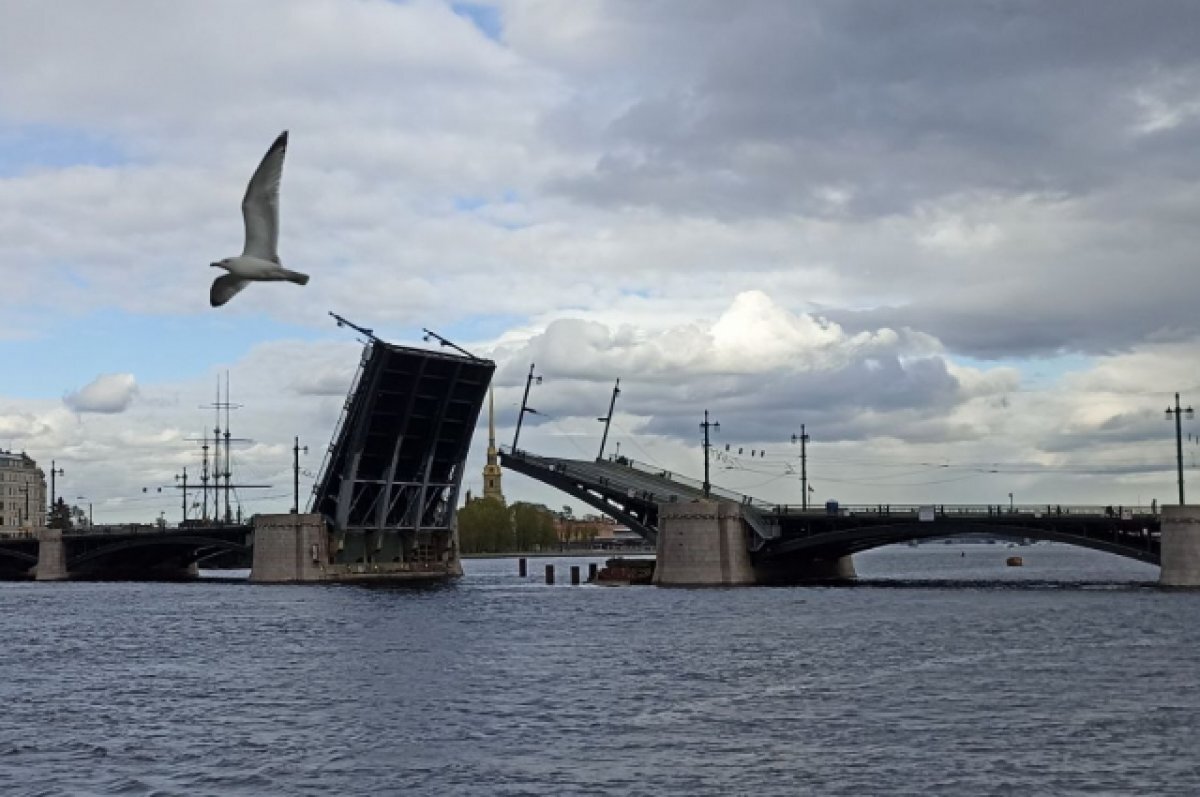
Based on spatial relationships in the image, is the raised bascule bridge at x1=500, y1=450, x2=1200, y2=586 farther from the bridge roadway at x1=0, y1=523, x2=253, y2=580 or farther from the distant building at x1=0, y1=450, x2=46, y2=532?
the distant building at x1=0, y1=450, x2=46, y2=532

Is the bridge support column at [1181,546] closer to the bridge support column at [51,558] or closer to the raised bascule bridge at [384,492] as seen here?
the raised bascule bridge at [384,492]

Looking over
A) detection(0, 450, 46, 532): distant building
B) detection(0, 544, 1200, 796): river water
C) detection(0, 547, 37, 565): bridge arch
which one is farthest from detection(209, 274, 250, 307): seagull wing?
detection(0, 450, 46, 532): distant building

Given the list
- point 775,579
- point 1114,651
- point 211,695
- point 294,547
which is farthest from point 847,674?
point 294,547

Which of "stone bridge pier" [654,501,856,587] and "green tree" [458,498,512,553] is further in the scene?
"green tree" [458,498,512,553]

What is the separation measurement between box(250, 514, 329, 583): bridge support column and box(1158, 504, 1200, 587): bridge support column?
42.6 m

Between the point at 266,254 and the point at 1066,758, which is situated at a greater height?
the point at 266,254

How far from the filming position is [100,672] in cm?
4216

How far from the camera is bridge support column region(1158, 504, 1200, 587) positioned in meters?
66.6

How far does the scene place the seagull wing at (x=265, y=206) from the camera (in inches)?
782

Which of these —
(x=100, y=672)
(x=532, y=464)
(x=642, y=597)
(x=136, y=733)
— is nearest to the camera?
(x=136, y=733)

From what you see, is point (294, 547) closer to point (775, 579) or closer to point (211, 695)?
point (775, 579)

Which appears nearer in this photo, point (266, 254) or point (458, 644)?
point (266, 254)

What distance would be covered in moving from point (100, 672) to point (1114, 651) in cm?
2746

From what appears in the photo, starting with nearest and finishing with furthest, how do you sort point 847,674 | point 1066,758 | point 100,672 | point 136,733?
point 1066,758 < point 136,733 < point 847,674 < point 100,672
